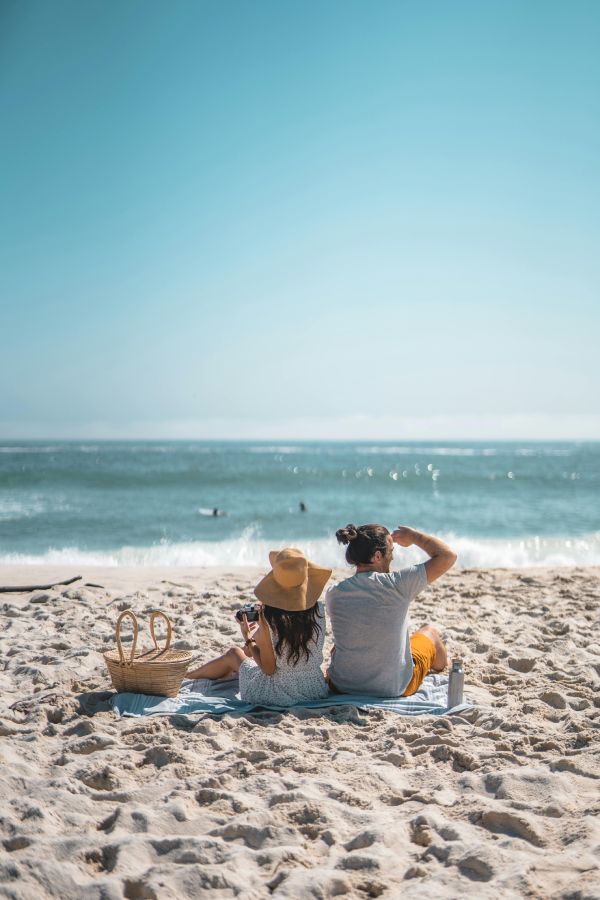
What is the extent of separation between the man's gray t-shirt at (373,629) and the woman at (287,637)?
0.48 ft

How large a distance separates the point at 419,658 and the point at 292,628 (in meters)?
1.00

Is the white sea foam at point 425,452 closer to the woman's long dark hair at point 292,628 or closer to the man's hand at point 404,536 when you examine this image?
the man's hand at point 404,536

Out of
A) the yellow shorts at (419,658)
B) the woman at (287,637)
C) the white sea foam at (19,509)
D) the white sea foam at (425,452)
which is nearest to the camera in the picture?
the woman at (287,637)

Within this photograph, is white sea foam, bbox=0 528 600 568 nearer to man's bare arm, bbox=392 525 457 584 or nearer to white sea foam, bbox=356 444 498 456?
man's bare arm, bbox=392 525 457 584

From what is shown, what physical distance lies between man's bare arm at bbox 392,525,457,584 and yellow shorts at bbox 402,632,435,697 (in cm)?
67

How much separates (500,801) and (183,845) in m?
1.46

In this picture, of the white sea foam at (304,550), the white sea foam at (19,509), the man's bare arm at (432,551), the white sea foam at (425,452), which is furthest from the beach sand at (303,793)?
the white sea foam at (425,452)

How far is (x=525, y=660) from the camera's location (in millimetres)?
5664

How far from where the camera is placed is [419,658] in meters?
4.99

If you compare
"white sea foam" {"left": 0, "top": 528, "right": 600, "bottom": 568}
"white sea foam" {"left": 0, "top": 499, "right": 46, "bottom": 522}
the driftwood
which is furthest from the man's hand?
"white sea foam" {"left": 0, "top": 499, "right": 46, "bottom": 522}

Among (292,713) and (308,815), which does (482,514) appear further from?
(308,815)

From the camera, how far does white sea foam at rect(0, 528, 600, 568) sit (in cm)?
1242

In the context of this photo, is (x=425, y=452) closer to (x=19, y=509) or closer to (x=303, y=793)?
(x=19, y=509)

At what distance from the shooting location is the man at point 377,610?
457 cm
